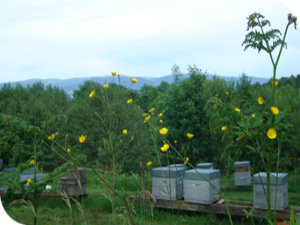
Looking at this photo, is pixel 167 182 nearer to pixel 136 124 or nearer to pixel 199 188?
pixel 199 188

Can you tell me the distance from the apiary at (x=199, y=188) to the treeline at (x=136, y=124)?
84cm

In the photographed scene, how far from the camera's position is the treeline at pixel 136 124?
610 cm

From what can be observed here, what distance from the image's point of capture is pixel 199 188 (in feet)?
15.5

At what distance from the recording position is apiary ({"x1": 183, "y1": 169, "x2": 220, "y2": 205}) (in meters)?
4.65

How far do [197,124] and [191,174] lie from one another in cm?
458

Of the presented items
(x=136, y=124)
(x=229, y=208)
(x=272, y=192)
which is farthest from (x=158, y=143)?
(x=272, y=192)

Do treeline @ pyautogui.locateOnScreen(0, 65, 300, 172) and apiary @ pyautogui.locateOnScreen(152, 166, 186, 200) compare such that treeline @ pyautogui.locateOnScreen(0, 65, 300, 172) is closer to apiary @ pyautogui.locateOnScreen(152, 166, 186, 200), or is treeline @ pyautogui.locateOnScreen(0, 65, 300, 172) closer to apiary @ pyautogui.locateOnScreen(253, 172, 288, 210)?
apiary @ pyautogui.locateOnScreen(152, 166, 186, 200)

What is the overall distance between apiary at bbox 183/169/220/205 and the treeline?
837mm

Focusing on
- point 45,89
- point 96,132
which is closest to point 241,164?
point 96,132

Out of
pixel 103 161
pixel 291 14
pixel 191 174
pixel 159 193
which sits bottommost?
pixel 103 161

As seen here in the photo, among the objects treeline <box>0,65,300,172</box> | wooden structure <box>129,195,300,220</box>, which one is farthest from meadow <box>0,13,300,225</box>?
wooden structure <box>129,195,300,220</box>

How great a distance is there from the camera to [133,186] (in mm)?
7340

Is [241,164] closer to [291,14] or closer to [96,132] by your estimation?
[291,14]

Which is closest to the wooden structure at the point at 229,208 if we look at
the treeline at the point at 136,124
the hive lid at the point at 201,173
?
the hive lid at the point at 201,173
